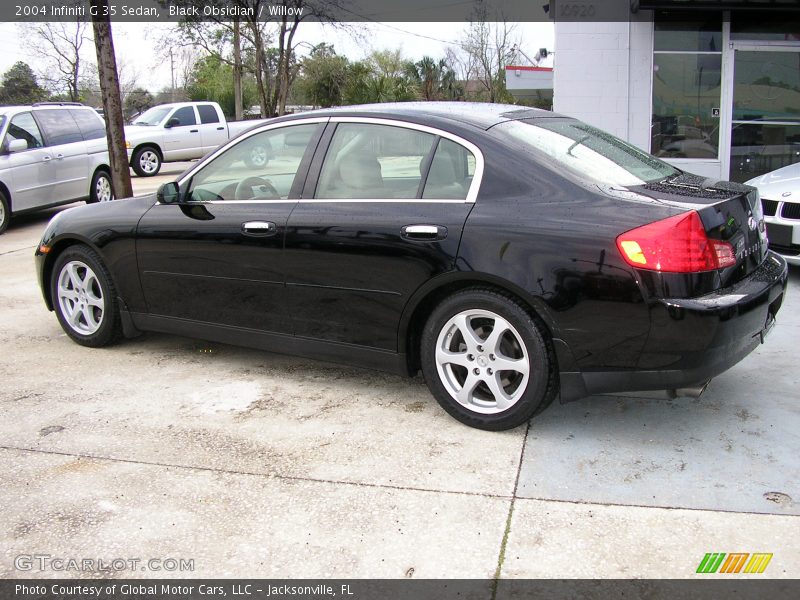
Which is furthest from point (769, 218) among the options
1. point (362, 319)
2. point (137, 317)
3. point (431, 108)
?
point (137, 317)

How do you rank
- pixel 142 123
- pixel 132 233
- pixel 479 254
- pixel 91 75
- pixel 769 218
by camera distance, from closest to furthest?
pixel 479 254, pixel 132 233, pixel 769 218, pixel 142 123, pixel 91 75

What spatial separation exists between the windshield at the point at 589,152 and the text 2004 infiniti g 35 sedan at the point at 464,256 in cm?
2

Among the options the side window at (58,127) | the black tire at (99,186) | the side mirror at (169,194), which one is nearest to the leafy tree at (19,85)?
the black tire at (99,186)

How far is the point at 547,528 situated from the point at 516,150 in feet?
5.98

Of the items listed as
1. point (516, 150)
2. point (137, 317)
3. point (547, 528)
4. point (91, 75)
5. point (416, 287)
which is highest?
point (91, 75)

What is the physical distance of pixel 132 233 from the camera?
4.99 meters

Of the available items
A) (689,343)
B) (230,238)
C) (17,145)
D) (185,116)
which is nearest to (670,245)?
(689,343)

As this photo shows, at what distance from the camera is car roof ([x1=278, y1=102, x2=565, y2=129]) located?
→ 13.6ft

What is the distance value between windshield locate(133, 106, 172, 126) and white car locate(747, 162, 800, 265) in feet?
50.0

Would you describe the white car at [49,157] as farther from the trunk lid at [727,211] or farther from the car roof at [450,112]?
the trunk lid at [727,211]

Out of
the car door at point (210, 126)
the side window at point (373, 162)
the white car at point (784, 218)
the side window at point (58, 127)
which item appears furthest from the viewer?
the car door at point (210, 126)

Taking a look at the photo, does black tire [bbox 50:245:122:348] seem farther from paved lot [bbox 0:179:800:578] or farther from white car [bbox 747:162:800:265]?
white car [bbox 747:162:800:265]

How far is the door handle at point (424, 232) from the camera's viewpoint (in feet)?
12.7

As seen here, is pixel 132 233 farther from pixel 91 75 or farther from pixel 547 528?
pixel 91 75
